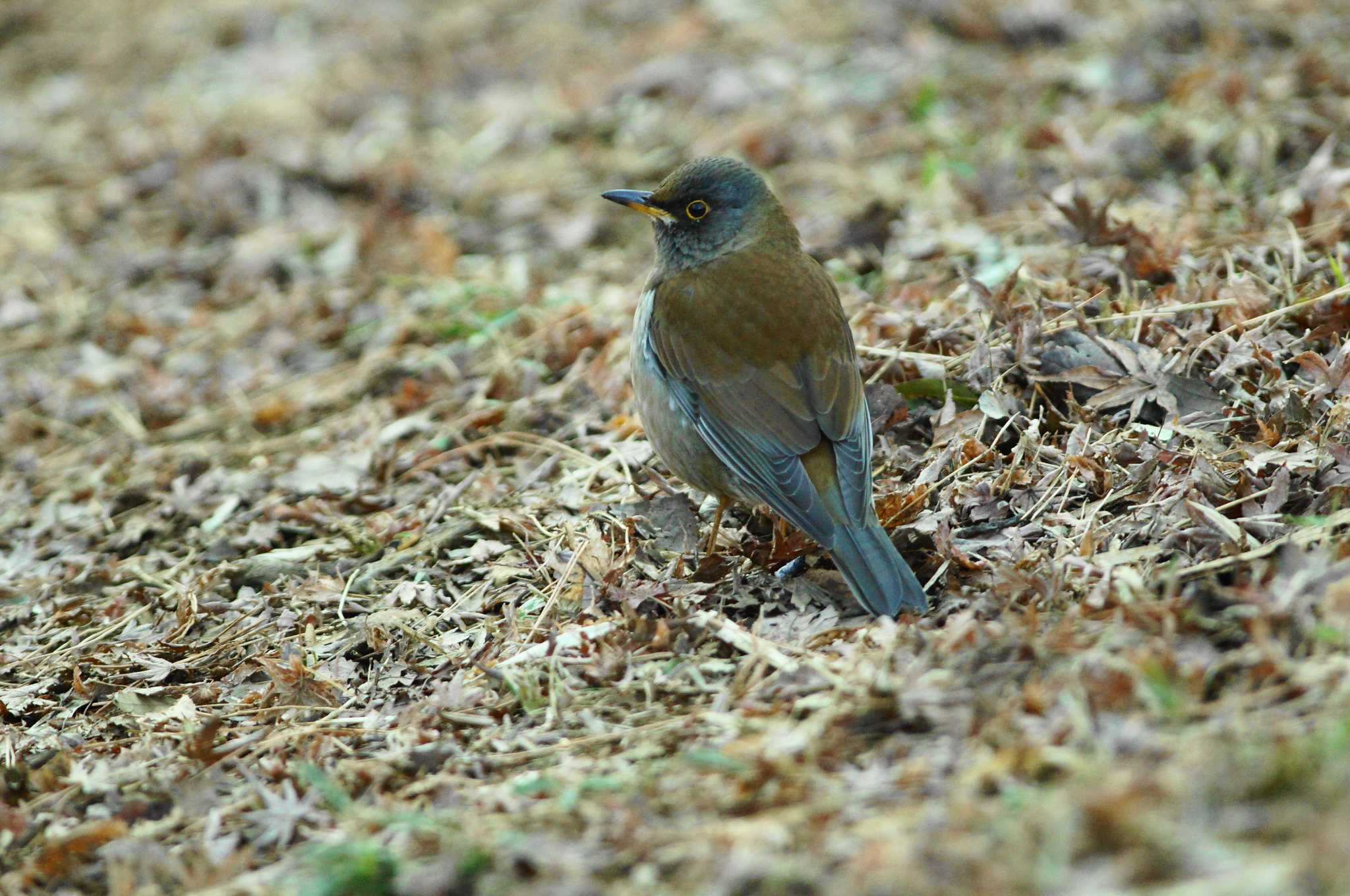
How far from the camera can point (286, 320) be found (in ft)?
27.0

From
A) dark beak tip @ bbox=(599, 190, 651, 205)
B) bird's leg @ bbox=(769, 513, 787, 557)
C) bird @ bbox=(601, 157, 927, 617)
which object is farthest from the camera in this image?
dark beak tip @ bbox=(599, 190, 651, 205)

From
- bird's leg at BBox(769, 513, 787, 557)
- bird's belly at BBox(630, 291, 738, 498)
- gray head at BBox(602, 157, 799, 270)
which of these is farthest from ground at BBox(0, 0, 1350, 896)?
gray head at BBox(602, 157, 799, 270)

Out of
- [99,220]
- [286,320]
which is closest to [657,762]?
[286,320]

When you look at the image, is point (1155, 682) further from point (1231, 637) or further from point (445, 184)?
point (445, 184)

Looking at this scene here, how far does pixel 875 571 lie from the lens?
4543 millimetres

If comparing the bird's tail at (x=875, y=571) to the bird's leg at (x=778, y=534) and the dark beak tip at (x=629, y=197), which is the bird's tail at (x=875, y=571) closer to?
the bird's leg at (x=778, y=534)

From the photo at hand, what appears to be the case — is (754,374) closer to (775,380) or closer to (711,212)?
(775,380)

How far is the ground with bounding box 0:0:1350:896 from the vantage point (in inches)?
133

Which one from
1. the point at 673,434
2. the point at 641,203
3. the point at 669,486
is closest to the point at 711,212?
the point at 641,203

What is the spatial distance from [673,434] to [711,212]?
1.11 m

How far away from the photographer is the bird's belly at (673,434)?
17.3ft

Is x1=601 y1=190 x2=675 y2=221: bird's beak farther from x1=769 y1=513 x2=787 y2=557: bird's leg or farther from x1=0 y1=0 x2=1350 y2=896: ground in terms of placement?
x1=769 y1=513 x2=787 y2=557: bird's leg

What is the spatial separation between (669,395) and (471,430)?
5.16ft

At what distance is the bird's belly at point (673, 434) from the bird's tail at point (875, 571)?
68cm
